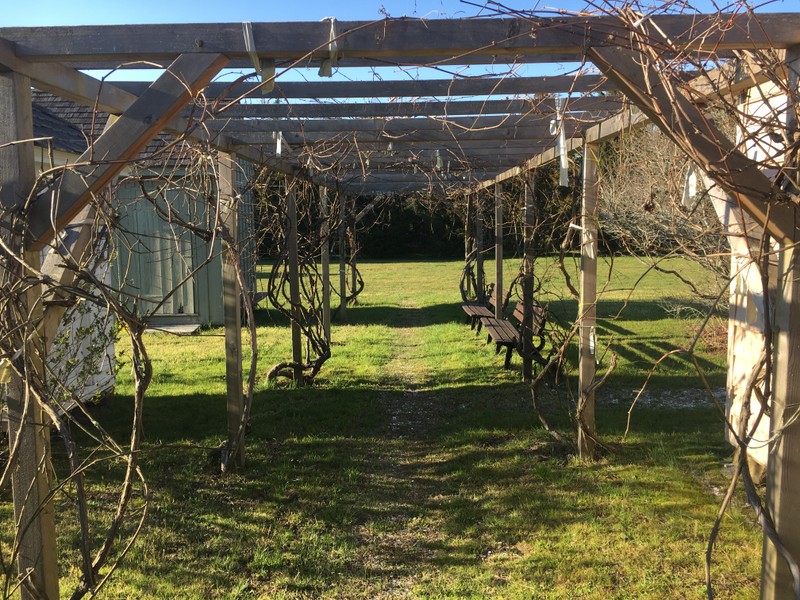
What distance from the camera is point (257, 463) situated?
5309 mm

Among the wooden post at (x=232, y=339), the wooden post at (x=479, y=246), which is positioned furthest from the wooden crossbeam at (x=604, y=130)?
the wooden post at (x=479, y=246)

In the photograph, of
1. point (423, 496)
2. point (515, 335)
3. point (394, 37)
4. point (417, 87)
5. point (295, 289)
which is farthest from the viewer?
point (515, 335)

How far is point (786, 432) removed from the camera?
252 centimetres

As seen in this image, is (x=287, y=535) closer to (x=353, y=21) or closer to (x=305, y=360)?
(x=353, y=21)

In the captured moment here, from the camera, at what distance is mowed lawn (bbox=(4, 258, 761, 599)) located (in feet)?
11.8

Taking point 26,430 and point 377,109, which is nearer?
point 26,430

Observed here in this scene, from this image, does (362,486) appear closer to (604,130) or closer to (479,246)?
(604,130)

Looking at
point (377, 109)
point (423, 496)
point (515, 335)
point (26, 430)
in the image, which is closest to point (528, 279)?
point (515, 335)

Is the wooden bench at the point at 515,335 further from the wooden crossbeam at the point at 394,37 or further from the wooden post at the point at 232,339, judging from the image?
the wooden crossbeam at the point at 394,37

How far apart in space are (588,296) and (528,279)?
2587 millimetres

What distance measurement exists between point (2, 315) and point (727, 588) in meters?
3.66

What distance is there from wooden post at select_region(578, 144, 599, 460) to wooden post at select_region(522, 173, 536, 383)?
6.05 feet

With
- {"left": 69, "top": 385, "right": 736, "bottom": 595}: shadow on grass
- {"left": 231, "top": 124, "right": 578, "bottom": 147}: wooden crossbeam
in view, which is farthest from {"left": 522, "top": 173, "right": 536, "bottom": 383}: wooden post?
{"left": 231, "top": 124, "right": 578, "bottom": 147}: wooden crossbeam

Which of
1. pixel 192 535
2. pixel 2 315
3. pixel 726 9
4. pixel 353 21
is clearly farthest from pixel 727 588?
pixel 2 315
